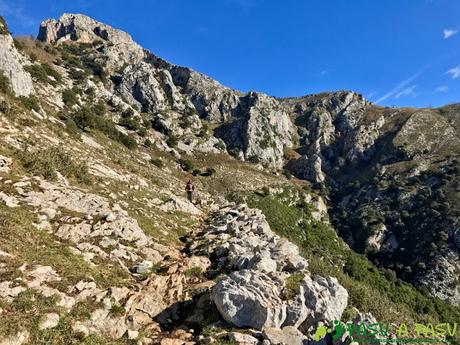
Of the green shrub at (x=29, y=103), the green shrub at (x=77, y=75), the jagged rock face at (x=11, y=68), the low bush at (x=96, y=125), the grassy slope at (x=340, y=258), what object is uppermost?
the green shrub at (x=77, y=75)

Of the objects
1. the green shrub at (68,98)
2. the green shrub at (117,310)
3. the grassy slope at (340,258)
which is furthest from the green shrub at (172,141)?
the green shrub at (117,310)

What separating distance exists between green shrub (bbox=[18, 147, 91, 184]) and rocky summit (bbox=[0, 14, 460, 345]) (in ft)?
0.37

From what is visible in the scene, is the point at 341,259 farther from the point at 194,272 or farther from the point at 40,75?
the point at 40,75

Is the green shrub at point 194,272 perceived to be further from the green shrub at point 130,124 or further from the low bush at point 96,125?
the green shrub at point 130,124

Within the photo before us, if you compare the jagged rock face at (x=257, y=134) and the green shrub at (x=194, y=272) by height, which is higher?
the jagged rock face at (x=257, y=134)

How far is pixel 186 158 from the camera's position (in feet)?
253

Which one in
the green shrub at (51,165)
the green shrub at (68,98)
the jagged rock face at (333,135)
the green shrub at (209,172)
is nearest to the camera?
the green shrub at (51,165)

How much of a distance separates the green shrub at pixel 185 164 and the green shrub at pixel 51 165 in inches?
1706

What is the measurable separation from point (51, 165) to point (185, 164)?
48.5 m

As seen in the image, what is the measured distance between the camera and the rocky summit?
12.3 metres

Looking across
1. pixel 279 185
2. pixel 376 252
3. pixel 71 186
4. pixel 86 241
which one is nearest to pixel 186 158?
pixel 279 185

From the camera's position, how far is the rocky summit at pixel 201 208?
40.3 ft

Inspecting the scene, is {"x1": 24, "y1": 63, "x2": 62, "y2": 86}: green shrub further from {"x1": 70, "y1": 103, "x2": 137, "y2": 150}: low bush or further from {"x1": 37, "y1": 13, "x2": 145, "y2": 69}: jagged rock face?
{"x1": 37, "y1": 13, "x2": 145, "y2": 69}: jagged rock face

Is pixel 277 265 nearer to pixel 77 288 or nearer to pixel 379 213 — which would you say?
pixel 77 288
